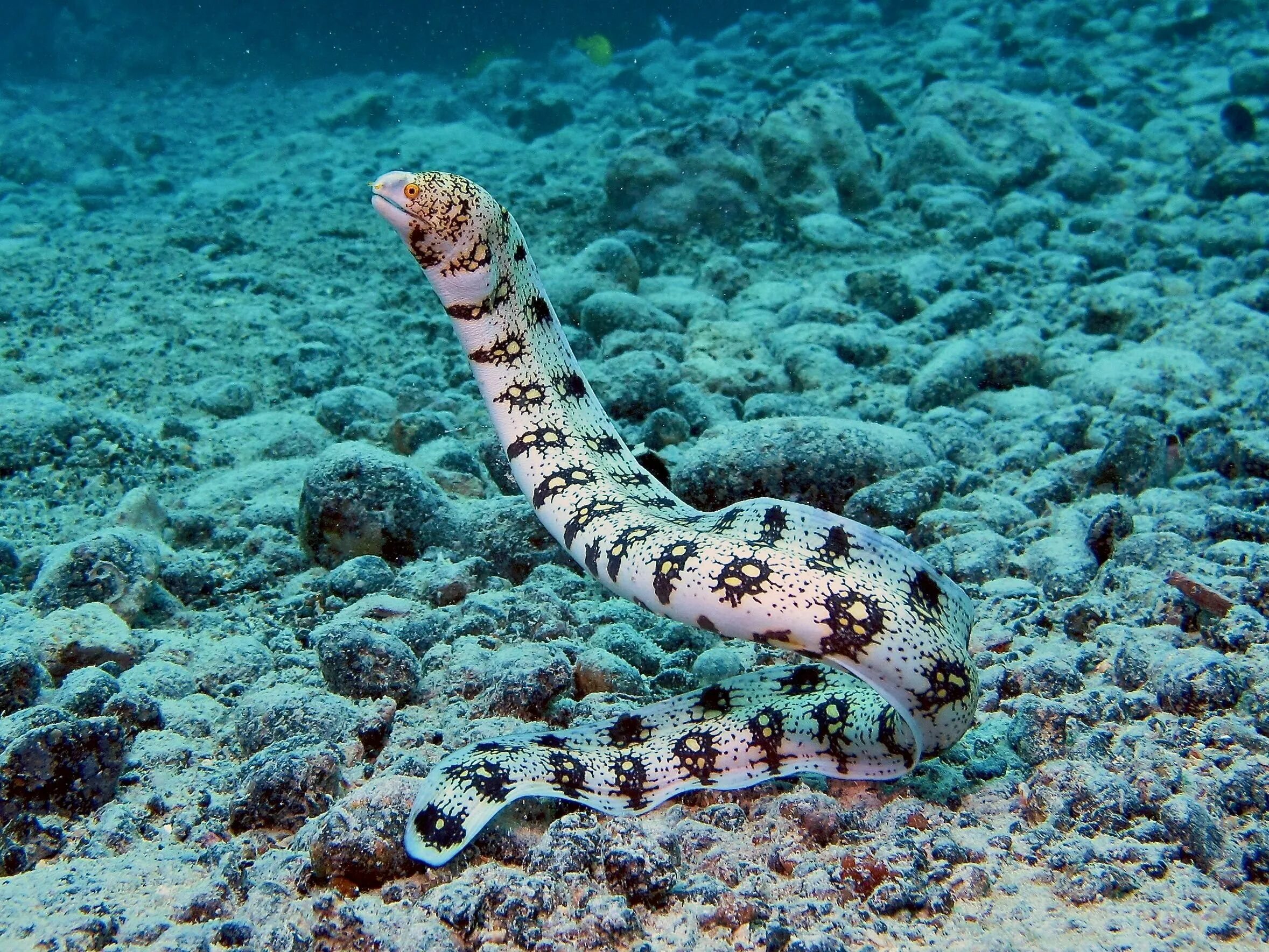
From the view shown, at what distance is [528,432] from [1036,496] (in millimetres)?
2647

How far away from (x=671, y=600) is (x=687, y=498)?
193 centimetres

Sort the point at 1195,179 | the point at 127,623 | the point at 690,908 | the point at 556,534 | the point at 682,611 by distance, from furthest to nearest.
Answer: the point at 1195,179 → the point at 127,623 → the point at 556,534 → the point at 682,611 → the point at 690,908

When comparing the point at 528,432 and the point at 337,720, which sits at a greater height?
the point at 528,432

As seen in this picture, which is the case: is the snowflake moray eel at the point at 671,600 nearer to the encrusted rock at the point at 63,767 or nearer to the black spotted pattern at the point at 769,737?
the black spotted pattern at the point at 769,737

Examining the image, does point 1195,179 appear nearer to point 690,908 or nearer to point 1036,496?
point 1036,496

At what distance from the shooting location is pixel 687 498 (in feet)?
14.2

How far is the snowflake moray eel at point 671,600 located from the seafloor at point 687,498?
0.14 m

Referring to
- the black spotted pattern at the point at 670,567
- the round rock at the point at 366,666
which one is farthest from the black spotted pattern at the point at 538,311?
the round rock at the point at 366,666

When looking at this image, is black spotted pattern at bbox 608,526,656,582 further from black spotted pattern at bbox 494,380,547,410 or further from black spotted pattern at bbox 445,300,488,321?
black spotted pattern at bbox 445,300,488,321

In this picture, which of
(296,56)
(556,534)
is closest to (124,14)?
(296,56)

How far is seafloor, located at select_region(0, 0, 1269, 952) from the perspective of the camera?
2.07 meters

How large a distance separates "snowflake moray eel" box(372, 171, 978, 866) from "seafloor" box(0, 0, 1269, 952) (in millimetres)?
139

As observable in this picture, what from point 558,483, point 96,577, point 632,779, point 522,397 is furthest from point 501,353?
point 96,577

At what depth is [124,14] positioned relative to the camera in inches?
962
